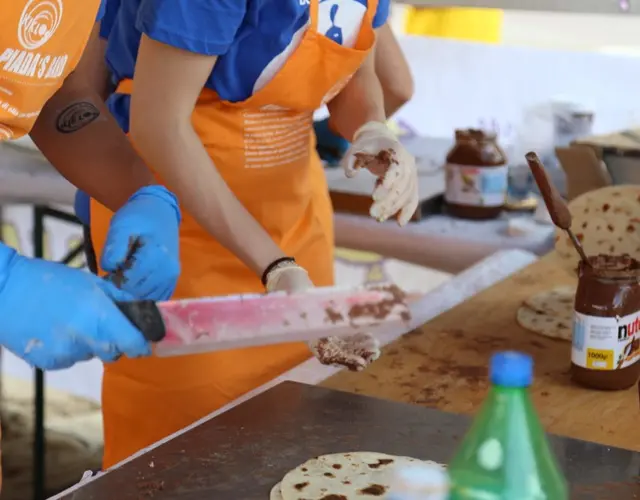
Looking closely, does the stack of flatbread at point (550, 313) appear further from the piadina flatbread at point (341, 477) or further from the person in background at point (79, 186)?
the person in background at point (79, 186)

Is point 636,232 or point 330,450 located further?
point 636,232

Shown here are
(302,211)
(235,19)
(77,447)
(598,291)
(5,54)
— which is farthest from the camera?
(77,447)

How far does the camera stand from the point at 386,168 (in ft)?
5.17

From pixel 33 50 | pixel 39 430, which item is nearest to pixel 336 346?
pixel 33 50

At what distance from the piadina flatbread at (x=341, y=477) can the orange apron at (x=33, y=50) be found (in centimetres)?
54

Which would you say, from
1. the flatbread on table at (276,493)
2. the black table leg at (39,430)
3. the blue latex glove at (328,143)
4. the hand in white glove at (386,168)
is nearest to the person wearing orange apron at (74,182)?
the flatbread on table at (276,493)

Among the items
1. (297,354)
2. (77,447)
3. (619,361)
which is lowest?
(77,447)

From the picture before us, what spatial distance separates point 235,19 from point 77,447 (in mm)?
2238

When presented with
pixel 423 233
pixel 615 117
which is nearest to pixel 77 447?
pixel 423 233

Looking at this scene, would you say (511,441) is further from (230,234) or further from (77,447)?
(77,447)

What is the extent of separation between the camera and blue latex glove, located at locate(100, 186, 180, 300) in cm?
122

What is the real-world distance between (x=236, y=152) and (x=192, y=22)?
0.93 ft

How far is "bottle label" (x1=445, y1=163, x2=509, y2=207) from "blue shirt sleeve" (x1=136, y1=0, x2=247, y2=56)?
3.37 feet

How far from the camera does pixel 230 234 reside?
4.88ft
